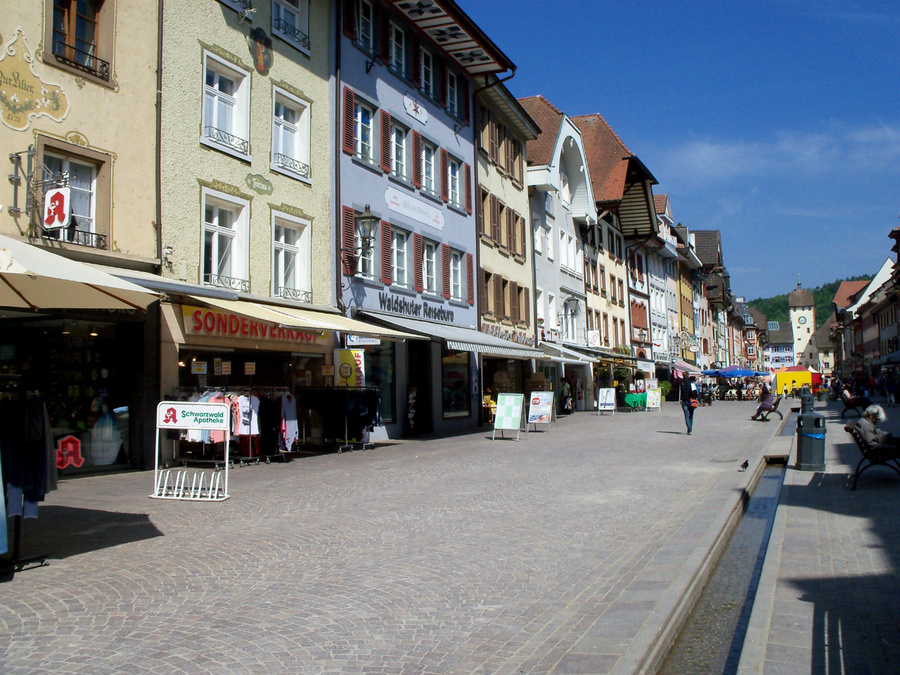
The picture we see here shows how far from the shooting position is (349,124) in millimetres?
19359

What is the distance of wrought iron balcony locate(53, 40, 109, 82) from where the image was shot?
39.6 feet

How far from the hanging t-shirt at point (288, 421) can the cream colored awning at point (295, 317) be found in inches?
56.0

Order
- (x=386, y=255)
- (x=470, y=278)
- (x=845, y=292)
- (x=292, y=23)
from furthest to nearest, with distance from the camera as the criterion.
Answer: (x=845, y=292) < (x=470, y=278) < (x=386, y=255) < (x=292, y=23)

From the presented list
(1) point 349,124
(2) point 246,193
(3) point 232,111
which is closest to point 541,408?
(1) point 349,124

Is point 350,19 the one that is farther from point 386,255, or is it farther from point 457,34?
point 386,255

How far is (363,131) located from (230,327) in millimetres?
7806

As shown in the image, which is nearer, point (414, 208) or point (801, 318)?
point (414, 208)

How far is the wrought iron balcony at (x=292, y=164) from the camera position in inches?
667

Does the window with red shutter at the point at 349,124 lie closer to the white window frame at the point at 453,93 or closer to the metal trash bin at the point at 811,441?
the white window frame at the point at 453,93

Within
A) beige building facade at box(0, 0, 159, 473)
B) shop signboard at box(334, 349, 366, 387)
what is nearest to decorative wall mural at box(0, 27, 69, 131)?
beige building facade at box(0, 0, 159, 473)

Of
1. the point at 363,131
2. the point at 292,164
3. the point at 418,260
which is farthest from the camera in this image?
the point at 418,260

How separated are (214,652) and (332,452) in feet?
40.8

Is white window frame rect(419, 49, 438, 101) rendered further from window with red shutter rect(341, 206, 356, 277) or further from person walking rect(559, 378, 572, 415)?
person walking rect(559, 378, 572, 415)

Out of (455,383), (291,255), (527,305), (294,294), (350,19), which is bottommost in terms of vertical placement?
(455,383)
